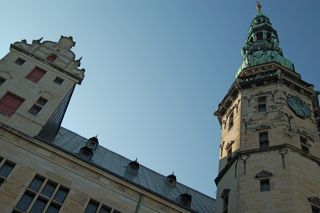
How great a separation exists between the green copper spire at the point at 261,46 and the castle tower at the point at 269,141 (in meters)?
0.17

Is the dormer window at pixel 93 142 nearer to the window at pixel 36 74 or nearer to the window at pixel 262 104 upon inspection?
the window at pixel 36 74

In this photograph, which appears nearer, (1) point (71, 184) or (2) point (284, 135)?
(1) point (71, 184)

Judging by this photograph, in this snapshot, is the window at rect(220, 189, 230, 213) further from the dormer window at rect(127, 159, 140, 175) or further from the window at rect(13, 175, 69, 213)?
the window at rect(13, 175, 69, 213)

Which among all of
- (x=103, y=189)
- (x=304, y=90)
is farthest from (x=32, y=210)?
(x=304, y=90)

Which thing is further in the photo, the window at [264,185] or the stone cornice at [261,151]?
the stone cornice at [261,151]

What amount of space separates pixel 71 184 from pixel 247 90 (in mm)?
18617

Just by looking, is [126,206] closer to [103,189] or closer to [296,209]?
[103,189]

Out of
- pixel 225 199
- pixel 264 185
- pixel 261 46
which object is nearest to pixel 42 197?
pixel 225 199

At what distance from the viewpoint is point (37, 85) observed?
29156 mm

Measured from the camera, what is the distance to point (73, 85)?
103 feet

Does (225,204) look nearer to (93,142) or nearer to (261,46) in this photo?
(93,142)

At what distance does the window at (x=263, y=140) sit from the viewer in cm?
2917

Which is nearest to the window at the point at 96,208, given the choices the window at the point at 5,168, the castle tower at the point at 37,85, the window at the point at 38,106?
the window at the point at 5,168

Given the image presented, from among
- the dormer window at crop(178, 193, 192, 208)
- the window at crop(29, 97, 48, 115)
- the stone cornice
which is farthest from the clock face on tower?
the window at crop(29, 97, 48, 115)
